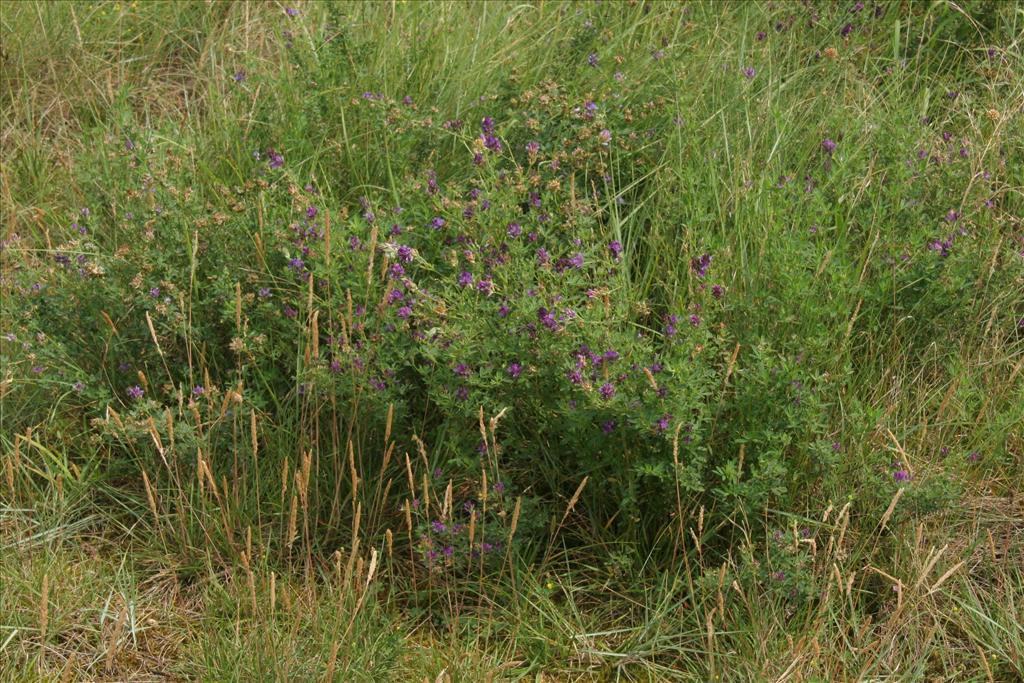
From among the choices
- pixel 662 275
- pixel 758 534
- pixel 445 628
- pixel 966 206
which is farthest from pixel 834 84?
pixel 445 628

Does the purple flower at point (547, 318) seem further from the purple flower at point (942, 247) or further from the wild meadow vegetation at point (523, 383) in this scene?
the purple flower at point (942, 247)

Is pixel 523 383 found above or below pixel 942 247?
below

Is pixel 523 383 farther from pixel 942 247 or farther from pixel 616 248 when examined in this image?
pixel 942 247

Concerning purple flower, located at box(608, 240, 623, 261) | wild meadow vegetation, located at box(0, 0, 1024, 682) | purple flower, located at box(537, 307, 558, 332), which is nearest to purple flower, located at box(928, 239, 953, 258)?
wild meadow vegetation, located at box(0, 0, 1024, 682)

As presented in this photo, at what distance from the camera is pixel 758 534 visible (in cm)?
260

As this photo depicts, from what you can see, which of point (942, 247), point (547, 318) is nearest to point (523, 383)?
point (547, 318)

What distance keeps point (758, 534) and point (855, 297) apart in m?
0.75

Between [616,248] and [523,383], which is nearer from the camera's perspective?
[523,383]

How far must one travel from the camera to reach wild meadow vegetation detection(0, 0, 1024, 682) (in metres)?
2.46

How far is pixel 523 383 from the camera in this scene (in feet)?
8.36

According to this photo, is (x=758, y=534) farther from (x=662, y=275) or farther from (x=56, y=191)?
(x=56, y=191)

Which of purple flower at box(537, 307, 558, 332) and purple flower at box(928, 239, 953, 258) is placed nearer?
purple flower at box(537, 307, 558, 332)

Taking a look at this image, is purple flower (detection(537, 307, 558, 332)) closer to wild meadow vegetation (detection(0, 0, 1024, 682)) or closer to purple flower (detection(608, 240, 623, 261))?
wild meadow vegetation (detection(0, 0, 1024, 682))

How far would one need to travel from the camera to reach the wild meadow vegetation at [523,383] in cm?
246
